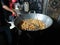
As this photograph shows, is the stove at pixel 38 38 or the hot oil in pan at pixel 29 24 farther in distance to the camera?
the hot oil in pan at pixel 29 24

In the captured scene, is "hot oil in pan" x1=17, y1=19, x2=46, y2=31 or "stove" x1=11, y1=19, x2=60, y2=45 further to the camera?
"hot oil in pan" x1=17, y1=19, x2=46, y2=31

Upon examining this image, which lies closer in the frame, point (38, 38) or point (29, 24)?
point (38, 38)

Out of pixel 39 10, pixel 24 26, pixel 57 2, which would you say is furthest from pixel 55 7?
pixel 24 26

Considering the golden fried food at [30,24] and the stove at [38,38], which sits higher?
the golden fried food at [30,24]

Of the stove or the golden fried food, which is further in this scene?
the golden fried food

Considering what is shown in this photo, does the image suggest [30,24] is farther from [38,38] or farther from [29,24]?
[38,38]

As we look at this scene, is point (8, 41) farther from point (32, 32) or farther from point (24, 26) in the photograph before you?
point (32, 32)

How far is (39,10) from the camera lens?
8.14 feet

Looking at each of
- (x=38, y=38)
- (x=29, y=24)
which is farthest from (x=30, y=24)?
(x=38, y=38)

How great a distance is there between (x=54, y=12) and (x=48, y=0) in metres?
0.24

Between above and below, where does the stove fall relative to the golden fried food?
below

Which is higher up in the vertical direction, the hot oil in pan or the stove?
the hot oil in pan

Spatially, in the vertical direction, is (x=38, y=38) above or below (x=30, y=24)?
below

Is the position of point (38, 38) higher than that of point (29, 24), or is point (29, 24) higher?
point (29, 24)
